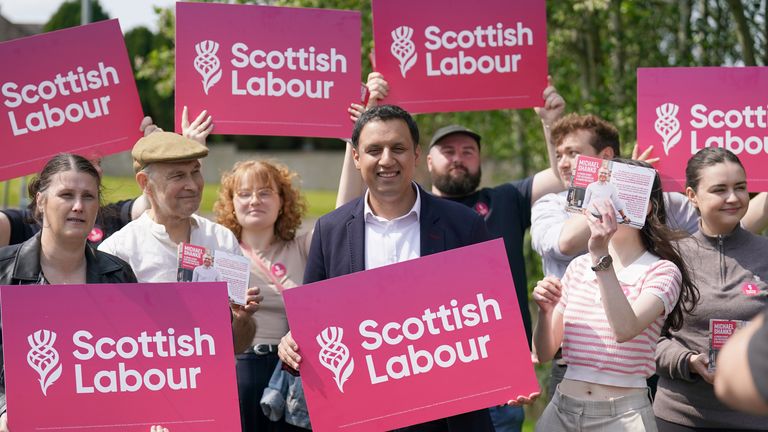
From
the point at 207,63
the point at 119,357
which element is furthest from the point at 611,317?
the point at 207,63

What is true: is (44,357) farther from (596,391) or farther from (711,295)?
A: (711,295)

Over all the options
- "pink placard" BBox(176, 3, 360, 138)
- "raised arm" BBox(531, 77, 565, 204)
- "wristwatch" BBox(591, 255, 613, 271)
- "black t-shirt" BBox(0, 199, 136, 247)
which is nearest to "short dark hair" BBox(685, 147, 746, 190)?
"raised arm" BBox(531, 77, 565, 204)

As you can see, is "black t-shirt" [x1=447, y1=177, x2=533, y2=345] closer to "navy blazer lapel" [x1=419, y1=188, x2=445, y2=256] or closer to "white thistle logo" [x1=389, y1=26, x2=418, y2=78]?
"white thistle logo" [x1=389, y1=26, x2=418, y2=78]

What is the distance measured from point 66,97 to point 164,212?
1.19 m

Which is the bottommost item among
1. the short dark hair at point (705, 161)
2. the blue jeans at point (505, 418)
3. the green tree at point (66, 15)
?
the blue jeans at point (505, 418)

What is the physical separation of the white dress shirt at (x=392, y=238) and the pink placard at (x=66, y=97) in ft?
5.55

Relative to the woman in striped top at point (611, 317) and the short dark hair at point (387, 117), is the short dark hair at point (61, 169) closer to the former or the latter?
the short dark hair at point (387, 117)

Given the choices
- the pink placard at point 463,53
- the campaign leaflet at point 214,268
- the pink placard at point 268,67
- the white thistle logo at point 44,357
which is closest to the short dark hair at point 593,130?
the pink placard at point 463,53

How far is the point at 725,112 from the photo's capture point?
5289 mm

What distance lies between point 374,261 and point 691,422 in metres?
Result: 1.61

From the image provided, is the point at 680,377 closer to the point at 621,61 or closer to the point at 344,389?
the point at 344,389

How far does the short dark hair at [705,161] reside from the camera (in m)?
4.64

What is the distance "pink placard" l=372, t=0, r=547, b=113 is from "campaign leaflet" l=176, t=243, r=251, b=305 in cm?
165

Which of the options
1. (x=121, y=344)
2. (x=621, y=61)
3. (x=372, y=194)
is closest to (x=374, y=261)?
(x=372, y=194)
